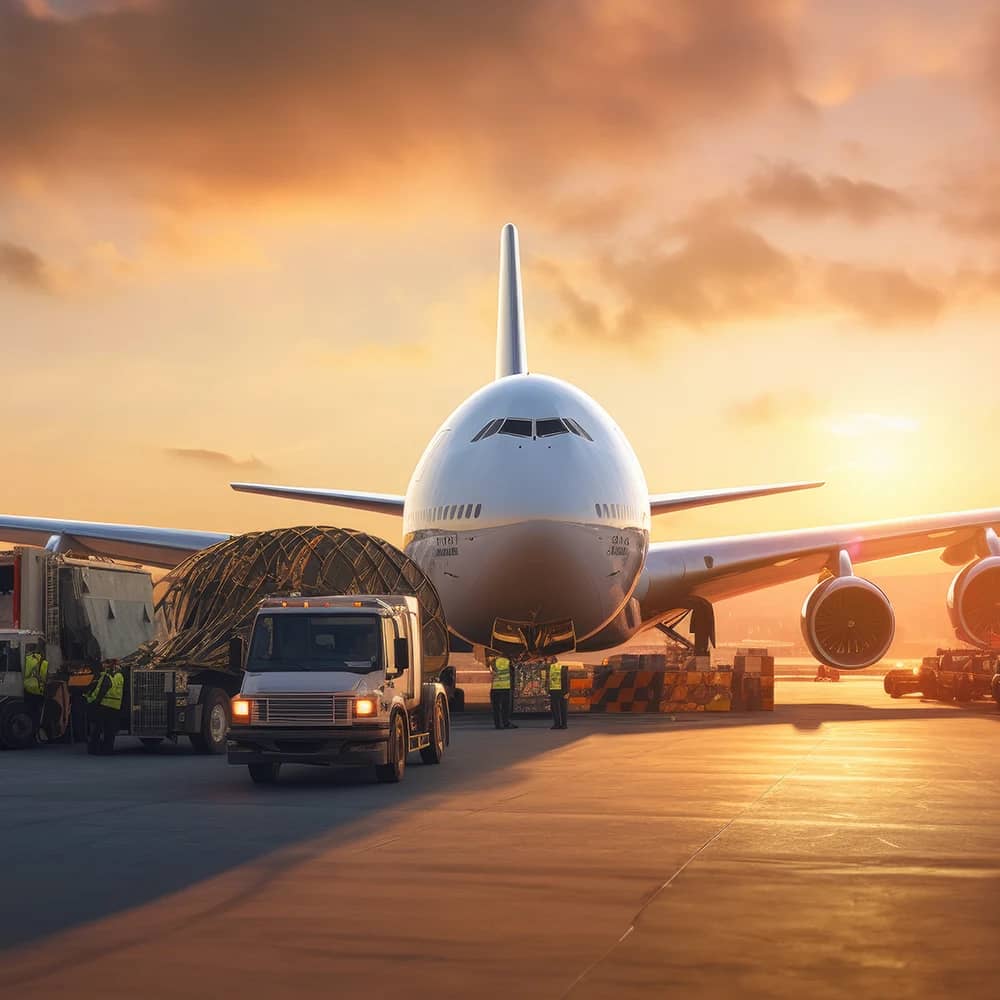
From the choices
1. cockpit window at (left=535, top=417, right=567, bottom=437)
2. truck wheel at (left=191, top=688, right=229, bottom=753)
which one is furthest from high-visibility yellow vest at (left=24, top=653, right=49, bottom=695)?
cockpit window at (left=535, top=417, right=567, bottom=437)

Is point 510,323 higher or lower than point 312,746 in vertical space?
higher

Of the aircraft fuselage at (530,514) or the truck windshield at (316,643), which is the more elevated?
the aircraft fuselage at (530,514)

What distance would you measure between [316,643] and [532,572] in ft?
27.7

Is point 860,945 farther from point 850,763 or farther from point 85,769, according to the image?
point 85,769

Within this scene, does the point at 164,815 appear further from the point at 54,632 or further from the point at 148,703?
the point at 54,632

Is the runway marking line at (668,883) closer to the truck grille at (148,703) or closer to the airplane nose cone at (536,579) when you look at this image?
the airplane nose cone at (536,579)

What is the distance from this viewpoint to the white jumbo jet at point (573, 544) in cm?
2562

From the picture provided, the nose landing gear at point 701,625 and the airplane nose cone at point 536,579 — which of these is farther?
the nose landing gear at point 701,625

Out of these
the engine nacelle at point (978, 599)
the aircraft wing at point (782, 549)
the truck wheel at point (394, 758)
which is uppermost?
the aircraft wing at point (782, 549)

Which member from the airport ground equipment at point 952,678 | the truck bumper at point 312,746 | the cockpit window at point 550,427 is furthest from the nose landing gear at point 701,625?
the truck bumper at point 312,746

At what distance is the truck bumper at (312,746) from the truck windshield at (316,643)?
96cm

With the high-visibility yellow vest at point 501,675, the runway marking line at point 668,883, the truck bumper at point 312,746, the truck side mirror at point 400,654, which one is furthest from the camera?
the high-visibility yellow vest at point 501,675

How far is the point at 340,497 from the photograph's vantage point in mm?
31250

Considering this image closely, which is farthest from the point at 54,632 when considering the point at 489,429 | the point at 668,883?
the point at 668,883
